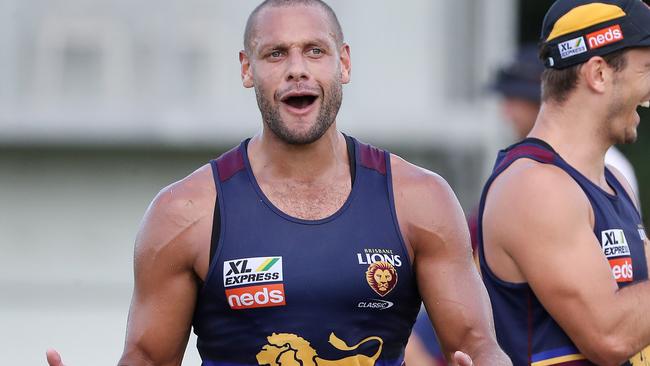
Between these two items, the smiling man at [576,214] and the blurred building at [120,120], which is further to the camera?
the blurred building at [120,120]

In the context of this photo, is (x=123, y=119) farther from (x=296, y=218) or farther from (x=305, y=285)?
(x=305, y=285)

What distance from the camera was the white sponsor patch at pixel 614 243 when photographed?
5.32 m

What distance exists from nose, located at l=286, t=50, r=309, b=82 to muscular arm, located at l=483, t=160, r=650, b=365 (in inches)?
37.1

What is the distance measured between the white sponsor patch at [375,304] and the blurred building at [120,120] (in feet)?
24.1

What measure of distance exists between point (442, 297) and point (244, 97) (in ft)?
24.9

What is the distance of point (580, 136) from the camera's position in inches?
218

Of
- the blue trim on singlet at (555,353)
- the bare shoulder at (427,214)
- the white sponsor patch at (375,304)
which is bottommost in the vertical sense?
the blue trim on singlet at (555,353)

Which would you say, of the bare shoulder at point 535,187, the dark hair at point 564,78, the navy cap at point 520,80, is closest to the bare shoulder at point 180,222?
the bare shoulder at point 535,187

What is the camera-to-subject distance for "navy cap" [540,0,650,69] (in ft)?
18.0

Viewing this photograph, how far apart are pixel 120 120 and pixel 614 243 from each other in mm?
7718

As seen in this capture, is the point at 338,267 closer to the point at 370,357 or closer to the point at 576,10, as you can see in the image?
the point at 370,357

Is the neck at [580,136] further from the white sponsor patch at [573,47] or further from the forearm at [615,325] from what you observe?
the forearm at [615,325]

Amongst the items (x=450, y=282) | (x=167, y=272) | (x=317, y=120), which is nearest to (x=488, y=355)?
(x=450, y=282)

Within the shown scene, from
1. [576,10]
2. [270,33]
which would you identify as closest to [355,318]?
[270,33]
